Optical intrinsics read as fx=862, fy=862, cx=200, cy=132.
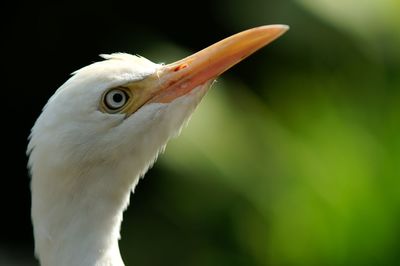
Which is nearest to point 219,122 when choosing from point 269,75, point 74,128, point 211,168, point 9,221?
point 211,168

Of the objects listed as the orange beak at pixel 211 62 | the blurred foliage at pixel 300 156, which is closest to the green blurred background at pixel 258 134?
the blurred foliage at pixel 300 156

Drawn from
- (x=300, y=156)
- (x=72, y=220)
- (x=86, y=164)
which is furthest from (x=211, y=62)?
(x=300, y=156)

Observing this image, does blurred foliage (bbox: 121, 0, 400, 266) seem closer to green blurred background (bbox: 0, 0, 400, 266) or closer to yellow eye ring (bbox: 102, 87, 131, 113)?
green blurred background (bbox: 0, 0, 400, 266)

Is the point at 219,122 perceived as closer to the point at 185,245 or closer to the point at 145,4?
the point at 185,245

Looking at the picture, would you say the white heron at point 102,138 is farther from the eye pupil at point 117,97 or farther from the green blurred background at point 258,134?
the green blurred background at point 258,134

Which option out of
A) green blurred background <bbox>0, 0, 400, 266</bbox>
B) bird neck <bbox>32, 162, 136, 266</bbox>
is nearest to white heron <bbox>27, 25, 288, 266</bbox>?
bird neck <bbox>32, 162, 136, 266</bbox>
